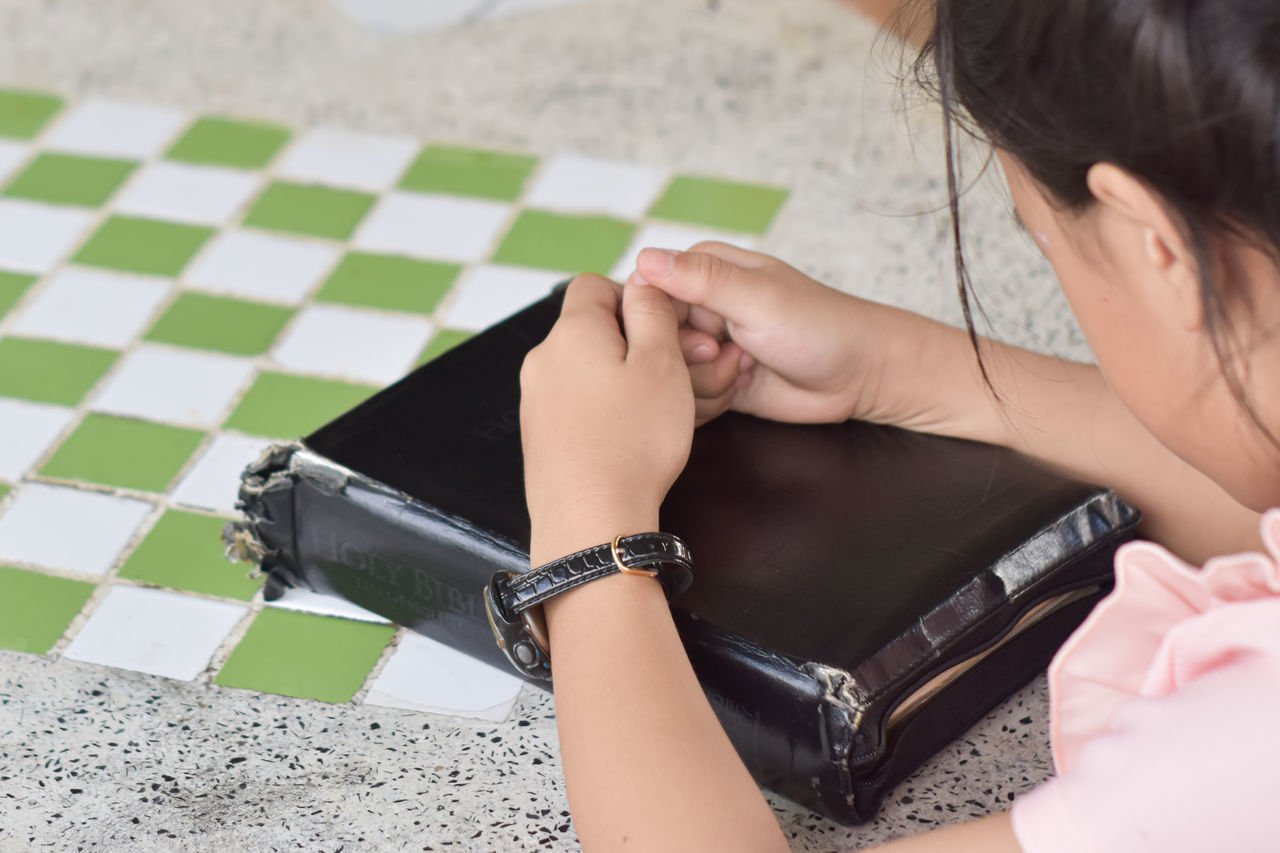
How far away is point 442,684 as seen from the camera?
82 centimetres

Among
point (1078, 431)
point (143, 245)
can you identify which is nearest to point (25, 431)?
point (143, 245)

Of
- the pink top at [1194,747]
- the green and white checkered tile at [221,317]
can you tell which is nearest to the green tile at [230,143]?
the green and white checkered tile at [221,317]

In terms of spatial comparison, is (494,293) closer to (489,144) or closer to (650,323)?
(489,144)

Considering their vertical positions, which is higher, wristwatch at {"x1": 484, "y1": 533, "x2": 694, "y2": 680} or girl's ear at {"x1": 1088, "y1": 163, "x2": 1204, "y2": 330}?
girl's ear at {"x1": 1088, "y1": 163, "x2": 1204, "y2": 330}

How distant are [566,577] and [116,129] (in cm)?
103

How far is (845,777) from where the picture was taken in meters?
0.68

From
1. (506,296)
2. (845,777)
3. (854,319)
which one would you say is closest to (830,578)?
(845,777)

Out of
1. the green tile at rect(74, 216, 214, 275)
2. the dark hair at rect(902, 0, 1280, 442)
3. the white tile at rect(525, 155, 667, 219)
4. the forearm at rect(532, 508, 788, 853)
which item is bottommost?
the green tile at rect(74, 216, 214, 275)

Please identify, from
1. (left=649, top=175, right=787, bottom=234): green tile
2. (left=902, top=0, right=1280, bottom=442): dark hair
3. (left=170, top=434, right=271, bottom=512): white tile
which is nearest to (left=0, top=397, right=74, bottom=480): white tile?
(left=170, top=434, right=271, bottom=512): white tile

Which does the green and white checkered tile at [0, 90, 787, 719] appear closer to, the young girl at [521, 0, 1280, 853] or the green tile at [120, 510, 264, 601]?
the green tile at [120, 510, 264, 601]

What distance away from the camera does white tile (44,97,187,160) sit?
1456 millimetres

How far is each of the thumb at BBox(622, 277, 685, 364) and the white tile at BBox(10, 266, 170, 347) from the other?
53cm

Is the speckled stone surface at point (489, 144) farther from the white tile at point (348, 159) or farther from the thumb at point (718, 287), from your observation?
the thumb at point (718, 287)

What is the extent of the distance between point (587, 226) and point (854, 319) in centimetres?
50
